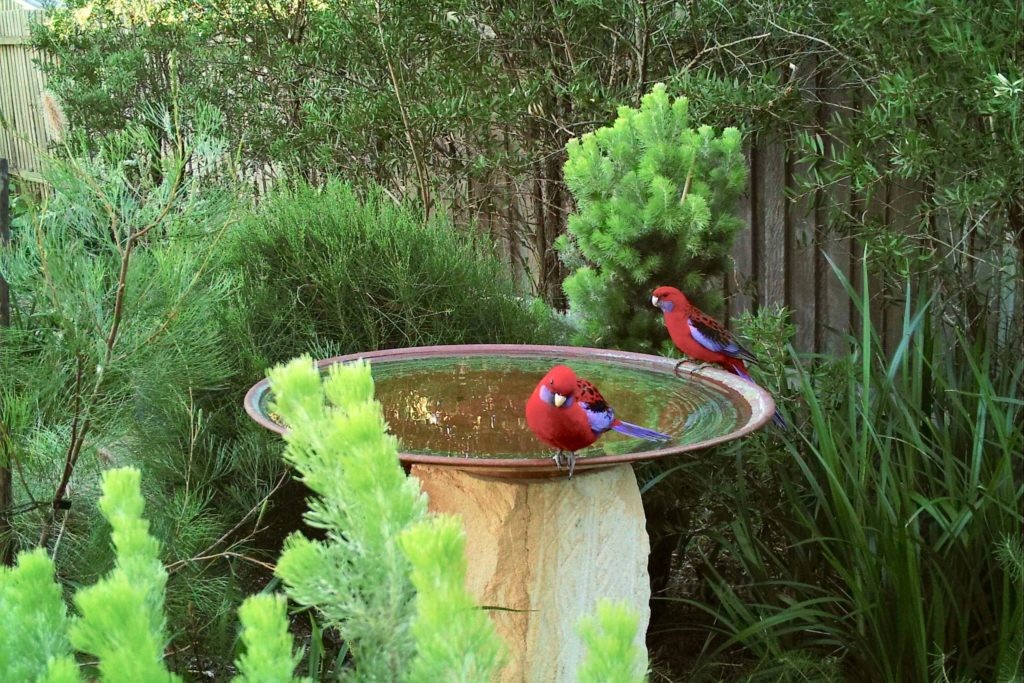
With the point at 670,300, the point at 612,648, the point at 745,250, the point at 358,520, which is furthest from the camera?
the point at 745,250

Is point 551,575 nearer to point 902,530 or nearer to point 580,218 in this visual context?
point 902,530

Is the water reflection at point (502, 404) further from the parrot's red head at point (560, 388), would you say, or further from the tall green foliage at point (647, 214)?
the tall green foliage at point (647, 214)

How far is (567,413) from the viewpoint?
2.03 metres

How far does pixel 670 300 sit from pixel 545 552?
82 cm

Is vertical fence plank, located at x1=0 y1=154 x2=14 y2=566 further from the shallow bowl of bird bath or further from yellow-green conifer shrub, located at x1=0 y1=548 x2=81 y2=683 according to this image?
yellow-green conifer shrub, located at x1=0 y1=548 x2=81 y2=683

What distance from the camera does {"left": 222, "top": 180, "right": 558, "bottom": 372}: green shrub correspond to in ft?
10.6

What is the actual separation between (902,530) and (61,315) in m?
1.91

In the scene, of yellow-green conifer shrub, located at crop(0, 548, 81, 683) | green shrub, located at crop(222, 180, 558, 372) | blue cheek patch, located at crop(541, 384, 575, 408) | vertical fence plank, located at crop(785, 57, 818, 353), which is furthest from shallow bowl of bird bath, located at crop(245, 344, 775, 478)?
vertical fence plank, located at crop(785, 57, 818, 353)

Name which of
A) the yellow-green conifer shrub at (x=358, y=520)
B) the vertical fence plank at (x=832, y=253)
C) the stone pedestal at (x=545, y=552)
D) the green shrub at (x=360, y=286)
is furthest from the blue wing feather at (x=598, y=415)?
the vertical fence plank at (x=832, y=253)

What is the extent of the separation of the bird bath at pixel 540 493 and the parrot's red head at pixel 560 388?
21cm

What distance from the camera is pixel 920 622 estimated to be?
2.46 meters

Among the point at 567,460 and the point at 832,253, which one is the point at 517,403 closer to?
the point at 567,460

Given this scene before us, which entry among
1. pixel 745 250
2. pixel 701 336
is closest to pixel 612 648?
pixel 701 336

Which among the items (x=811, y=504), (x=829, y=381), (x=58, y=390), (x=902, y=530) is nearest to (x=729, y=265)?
(x=829, y=381)
